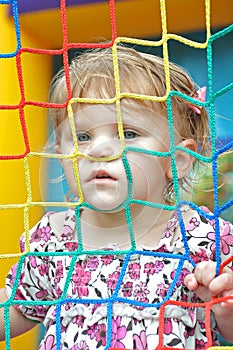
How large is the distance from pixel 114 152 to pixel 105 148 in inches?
0.5

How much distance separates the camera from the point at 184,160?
98 centimetres

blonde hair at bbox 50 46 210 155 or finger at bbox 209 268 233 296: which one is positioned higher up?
blonde hair at bbox 50 46 210 155

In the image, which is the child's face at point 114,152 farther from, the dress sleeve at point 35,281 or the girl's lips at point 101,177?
the dress sleeve at point 35,281

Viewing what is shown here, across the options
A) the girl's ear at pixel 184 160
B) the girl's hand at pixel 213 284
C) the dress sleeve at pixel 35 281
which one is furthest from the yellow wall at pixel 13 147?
the girl's hand at pixel 213 284

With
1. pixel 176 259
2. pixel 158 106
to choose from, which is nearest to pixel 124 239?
pixel 176 259

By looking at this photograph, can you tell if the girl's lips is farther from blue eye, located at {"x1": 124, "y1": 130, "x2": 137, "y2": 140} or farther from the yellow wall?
the yellow wall

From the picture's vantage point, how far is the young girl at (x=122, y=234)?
91 centimetres

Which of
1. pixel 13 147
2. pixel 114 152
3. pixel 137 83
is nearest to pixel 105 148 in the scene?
pixel 114 152

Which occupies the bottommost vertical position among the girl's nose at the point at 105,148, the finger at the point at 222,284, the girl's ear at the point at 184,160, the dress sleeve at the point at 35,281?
the finger at the point at 222,284

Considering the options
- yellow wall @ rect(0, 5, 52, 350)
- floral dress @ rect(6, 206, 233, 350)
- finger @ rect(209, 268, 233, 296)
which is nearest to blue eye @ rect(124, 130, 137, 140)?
floral dress @ rect(6, 206, 233, 350)

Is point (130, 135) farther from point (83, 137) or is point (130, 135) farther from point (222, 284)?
point (222, 284)

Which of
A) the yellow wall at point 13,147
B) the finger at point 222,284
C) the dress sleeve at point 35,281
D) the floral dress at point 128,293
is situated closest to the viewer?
the finger at point 222,284

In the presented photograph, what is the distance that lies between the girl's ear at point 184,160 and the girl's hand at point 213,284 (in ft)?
0.69

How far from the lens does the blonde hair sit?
0.97 meters
